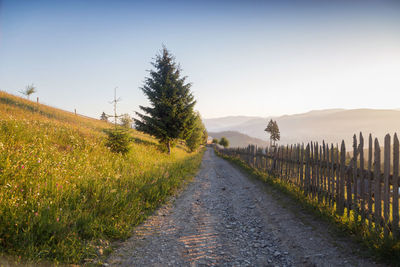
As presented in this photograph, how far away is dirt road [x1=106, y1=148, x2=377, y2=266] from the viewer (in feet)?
9.57

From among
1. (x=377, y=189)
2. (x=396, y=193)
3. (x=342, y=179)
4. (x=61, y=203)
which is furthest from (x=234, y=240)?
(x=61, y=203)

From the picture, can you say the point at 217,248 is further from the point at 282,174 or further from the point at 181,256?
the point at 282,174

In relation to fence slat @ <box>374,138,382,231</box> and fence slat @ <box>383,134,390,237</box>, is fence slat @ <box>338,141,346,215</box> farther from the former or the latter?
fence slat @ <box>383,134,390,237</box>

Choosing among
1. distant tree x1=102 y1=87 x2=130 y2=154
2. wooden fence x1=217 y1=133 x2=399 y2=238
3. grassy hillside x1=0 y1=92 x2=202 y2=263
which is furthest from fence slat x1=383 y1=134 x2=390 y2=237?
distant tree x1=102 y1=87 x2=130 y2=154

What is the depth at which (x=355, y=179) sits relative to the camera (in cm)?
408

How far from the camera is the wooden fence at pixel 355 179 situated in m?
3.31

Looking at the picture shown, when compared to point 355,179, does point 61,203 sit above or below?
below

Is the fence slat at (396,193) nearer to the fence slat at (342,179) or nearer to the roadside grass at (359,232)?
the roadside grass at (359,232)

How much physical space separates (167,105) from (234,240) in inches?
455

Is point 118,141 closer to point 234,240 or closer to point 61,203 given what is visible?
point 61,203

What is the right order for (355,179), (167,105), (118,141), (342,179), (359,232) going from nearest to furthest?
1. (359,232)
2. (355,179)
3. (342,179)
4. (118,141)
5. (167,105)

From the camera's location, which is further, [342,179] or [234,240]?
[342,179]

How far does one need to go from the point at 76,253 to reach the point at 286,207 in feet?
17.7

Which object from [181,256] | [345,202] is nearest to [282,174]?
[345,202]
